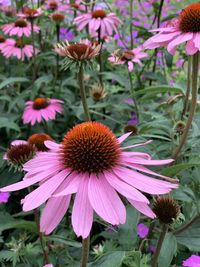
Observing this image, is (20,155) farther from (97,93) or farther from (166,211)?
(97,93)

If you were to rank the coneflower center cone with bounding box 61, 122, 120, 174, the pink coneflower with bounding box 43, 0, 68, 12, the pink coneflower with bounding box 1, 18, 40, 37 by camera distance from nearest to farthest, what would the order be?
1. the coneflower center cone with bounding box 61, 122, 120, 174
2. the pink coneflower with bounding box 1, 18, 40, 37
3. the pink coneflower with bounding box 43, 0, 68, 12

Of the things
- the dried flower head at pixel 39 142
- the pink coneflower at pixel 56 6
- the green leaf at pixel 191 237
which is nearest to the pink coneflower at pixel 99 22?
the pink coneflower at pixel 56 6

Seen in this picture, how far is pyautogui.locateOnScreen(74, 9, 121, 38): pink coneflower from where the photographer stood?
197 cm

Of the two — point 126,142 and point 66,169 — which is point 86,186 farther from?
point 126,142

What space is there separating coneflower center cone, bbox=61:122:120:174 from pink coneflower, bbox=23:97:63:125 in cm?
86

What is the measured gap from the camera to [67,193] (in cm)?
69

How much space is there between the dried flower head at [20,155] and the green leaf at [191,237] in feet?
1.25

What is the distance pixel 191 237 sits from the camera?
3.51 ft

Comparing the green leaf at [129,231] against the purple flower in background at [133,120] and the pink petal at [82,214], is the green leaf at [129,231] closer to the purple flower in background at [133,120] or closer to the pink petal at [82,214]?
the pink petal at [82,214]

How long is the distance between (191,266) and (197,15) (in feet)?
1.84

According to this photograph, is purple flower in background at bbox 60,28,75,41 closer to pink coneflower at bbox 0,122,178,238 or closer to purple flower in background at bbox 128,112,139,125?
purple flower in background at bbox 128,112,139,125

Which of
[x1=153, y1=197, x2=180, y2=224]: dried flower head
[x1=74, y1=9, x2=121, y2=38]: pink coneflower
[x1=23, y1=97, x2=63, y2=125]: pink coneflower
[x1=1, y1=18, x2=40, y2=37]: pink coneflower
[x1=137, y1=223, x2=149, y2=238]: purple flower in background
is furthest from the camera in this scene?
[x1=1, y1=18, x2=40, y2=37]: pink coneflower

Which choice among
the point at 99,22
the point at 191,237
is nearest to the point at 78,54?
the point at 191,237

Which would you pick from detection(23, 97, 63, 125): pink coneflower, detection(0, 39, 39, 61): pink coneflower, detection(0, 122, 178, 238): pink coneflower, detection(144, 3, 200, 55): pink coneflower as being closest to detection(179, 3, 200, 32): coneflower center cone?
detection(144, 3, 200, 55): pink coneflower
